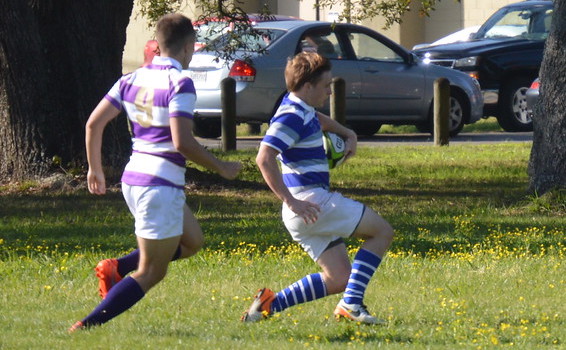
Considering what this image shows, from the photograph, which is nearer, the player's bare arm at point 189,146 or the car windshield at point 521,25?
the player's bare arm at point 189,146

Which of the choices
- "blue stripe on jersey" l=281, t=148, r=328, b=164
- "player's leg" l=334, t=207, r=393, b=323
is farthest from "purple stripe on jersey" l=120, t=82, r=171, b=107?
"player's leg" l=334, t=207, r=393, b=323

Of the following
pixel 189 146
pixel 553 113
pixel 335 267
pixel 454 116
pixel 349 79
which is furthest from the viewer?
pixel 454 116

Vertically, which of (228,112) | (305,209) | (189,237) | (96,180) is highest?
(96,180)

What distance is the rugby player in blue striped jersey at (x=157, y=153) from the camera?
19.2 ft

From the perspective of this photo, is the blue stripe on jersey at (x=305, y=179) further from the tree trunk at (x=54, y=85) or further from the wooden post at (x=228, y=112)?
the wooden post at (x=228, y=112)

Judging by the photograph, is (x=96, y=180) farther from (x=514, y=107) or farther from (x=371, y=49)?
(x=514, y=107)

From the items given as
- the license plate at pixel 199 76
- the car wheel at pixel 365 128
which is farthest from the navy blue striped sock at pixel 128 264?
the car wheel at pixel 365 128

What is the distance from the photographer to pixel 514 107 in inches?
845

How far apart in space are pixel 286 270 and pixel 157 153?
2801mm

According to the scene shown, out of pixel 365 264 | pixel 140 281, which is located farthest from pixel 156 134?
pixel 365 264

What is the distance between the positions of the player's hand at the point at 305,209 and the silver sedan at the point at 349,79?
1144 cm

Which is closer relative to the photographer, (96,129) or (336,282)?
(96,129)

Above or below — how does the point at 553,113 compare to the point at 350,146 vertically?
below

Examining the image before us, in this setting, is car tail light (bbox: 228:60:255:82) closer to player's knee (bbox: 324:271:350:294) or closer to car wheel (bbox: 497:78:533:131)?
car wheel (bbox: 497:78:533:131)
